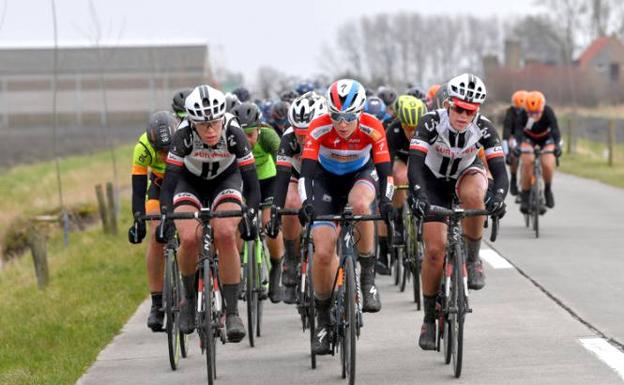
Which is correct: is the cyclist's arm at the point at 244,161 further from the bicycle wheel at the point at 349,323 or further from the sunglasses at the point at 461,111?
the sunglasses at the point at 461,111

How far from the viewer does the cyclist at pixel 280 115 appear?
14.7 meters

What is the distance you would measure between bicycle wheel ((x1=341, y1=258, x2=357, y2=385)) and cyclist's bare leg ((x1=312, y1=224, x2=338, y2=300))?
1.37 feet

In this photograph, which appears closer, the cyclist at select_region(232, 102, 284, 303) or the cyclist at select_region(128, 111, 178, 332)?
the cyclist at select_region(128, 111, 178, 332)

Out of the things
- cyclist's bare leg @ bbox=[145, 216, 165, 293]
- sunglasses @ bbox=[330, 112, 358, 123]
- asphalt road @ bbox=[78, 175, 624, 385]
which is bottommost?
asphalt road @ bbox=[78, 175, 624, 385]

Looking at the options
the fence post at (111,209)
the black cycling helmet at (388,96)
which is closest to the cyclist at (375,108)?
the black cycling helmet at (388,96)

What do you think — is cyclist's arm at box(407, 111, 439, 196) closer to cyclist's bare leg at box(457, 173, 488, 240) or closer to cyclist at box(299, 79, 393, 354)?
cyclist at box(299, 79, 393, 354)

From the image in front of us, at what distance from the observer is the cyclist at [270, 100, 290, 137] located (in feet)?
48.2

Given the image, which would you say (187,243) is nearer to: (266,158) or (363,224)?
(363,224)

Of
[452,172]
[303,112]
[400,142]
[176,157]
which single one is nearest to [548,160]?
[400,142]

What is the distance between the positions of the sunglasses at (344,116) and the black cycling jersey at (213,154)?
647 millimetres

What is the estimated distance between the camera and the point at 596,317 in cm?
1084

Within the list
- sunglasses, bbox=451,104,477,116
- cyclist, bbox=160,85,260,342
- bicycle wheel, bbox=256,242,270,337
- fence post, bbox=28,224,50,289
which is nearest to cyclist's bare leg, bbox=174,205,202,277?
cyclist, bbox=160,85,260,342

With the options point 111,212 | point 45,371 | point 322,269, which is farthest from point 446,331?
point 111,212

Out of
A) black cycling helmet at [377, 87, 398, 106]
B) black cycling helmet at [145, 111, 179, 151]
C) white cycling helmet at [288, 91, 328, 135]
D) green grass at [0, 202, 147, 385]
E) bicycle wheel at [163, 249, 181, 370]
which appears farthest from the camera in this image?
black cycling helmet at [377, 87, 398, 106]
